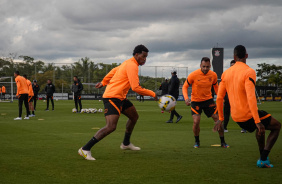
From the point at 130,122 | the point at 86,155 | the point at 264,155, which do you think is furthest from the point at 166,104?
the point at 264,155

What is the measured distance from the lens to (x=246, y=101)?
6480 mm

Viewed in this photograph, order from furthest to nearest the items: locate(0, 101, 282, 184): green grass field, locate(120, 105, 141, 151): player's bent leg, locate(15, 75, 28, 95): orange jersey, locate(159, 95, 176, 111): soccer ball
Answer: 1. locate(15, 75, 28, 95): orange jersey
2. locate(120, 105, 141, 151): player's bent leg
3. locate(159, 95, 176, 111): soccer ball
4. locate(0, 101, 282, 184): green grass field

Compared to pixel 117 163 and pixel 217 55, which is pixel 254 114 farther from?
pixel 217 55

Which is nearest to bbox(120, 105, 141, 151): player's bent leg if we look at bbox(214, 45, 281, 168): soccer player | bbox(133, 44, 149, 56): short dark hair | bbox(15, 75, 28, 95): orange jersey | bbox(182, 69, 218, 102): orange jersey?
bbox(133, 44, 149, 56): short dark hair

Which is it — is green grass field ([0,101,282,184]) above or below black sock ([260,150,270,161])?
below

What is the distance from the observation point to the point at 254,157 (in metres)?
7.96

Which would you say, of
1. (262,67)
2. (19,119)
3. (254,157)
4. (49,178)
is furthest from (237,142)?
(262,67)

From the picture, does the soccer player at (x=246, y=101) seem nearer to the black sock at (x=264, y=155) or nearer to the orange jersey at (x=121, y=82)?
the black sock at (x=264, y=155)

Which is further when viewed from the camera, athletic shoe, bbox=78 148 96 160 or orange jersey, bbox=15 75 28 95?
orange jersey, bbox=15 75 28 95

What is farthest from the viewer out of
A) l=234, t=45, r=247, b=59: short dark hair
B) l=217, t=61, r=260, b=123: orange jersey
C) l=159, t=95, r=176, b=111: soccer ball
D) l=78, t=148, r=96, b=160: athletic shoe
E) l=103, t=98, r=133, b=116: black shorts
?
l=159, t=95, r=176, b=111: soccer ball

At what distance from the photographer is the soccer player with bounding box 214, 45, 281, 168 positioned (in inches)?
Answer: 246

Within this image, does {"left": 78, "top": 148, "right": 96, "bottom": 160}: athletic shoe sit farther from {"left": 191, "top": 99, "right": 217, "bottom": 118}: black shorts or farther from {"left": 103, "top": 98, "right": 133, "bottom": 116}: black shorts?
{"left": 191, "top": 99, "right": 217, "bottom": 118}: black shorts

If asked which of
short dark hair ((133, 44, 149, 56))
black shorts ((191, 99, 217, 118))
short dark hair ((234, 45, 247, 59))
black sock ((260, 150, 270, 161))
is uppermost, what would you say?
short dark hair ((133, 44, 149, 56))

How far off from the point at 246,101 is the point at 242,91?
7.0 inches
